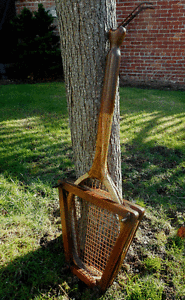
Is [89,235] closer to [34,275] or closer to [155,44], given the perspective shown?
[34,275]

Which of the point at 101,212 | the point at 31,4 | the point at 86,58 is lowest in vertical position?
the point at 101,212

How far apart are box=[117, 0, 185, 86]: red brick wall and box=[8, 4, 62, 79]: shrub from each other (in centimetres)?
187

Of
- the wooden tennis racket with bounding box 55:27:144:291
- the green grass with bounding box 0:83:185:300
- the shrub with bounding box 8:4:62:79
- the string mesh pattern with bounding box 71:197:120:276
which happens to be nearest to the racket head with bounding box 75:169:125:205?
the wooden tennis racket with bounding box 55:27:144:291

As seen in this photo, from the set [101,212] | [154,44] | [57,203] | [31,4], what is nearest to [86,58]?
[101,212]

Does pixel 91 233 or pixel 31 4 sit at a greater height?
pixel 31 4

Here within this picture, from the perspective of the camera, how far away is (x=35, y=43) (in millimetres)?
5918

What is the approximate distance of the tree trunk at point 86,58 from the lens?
127cm

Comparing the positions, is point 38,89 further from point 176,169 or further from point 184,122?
point 176,169

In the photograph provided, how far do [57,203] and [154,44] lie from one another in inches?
214

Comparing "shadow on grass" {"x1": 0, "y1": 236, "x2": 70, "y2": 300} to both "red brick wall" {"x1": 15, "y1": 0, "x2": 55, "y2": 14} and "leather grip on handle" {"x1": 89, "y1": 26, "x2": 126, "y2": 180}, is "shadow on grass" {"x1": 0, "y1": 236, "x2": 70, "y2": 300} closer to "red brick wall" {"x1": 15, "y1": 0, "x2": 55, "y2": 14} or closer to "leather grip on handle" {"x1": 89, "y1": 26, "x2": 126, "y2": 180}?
"leather grip on handle" {"x1": 89, "y1": 26, "x2": 126, "y2": 180}

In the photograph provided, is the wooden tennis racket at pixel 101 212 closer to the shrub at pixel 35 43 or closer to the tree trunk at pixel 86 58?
the tree trunk at pixel 86 58

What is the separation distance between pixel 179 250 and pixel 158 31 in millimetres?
5736

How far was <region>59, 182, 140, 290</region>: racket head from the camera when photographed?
1.26 meters

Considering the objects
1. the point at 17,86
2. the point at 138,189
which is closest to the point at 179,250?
the point at 138,189
